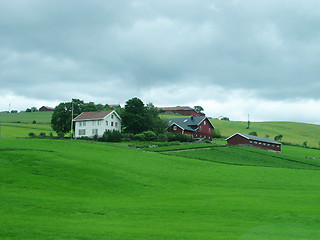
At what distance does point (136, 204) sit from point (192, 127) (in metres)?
84.4

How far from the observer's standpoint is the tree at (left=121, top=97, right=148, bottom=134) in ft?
320

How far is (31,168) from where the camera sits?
3341cm

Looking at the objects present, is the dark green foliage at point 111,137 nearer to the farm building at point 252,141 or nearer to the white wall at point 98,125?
the white wall at point 98,125

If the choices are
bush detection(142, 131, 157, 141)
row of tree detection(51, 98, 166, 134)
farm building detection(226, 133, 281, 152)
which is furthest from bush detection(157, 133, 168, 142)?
farm building detection(226, 133, 281, 152)

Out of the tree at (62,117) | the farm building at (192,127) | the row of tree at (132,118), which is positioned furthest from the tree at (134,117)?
the tree at (62,117)

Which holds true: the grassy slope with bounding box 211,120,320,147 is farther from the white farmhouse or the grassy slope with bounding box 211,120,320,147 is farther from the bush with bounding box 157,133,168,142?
the bush with bounding box 157,133,168,142

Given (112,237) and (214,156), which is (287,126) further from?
(112,237)

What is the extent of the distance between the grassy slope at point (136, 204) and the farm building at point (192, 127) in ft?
197

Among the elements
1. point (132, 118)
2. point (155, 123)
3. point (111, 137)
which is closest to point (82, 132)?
point (132, 118)

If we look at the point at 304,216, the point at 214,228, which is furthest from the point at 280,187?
the point at 214,228

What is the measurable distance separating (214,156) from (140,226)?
163 feet

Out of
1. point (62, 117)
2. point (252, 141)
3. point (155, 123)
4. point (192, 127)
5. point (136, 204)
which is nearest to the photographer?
point (136, 204)

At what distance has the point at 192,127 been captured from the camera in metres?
106

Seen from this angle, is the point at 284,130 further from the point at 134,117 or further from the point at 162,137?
the point at 162,137
